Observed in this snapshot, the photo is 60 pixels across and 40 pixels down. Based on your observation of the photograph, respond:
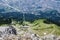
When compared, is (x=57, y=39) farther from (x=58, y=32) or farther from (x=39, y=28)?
(x=39, y=28)

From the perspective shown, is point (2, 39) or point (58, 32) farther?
point (58, 32)

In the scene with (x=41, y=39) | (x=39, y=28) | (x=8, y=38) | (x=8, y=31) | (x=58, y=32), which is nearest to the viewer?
(x=8, y=38)

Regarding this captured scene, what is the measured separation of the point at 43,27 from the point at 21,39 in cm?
2721

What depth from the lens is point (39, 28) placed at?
238ft

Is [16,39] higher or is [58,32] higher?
[16,39]

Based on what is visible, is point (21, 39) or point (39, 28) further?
point (39, 28)

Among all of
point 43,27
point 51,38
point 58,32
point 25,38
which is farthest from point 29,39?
point 43,27

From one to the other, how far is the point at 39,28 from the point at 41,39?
777 inches

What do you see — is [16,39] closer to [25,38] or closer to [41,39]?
[25,38]

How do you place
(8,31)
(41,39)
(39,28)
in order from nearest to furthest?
(41,39) < (8,31) < (39,28)

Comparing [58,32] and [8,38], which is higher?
[8,38]

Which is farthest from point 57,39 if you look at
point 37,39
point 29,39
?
point 29,39

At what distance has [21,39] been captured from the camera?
4709 centimetres

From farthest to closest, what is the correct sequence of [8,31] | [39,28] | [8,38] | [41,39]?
[39,28] < [8,31] < [41,39] < [8,38]
